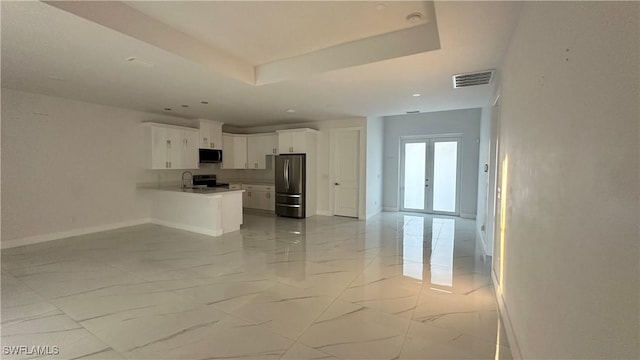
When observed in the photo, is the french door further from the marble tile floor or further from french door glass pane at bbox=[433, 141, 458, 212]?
the marble tile floor

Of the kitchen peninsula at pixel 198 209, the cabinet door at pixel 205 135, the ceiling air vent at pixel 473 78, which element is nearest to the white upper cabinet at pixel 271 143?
the cabinet door at pixel 205 135

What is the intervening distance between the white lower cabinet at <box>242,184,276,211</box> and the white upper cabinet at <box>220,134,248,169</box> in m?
0.70

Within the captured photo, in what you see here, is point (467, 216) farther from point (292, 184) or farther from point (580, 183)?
point (580, 183)

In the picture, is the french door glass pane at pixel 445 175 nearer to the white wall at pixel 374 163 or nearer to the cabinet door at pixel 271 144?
the white wall at pixel 374 163

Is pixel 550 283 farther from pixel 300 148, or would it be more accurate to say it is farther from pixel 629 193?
pixel 300 148

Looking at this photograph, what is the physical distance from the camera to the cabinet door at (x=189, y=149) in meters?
6.81

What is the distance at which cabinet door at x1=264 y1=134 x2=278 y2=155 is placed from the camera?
807 centimetres

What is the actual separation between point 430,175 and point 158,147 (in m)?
7.25

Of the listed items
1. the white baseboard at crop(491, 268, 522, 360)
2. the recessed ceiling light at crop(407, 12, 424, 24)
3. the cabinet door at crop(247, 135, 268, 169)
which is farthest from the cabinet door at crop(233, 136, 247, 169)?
the white baseboard at crop(491, 268, 522, 360)

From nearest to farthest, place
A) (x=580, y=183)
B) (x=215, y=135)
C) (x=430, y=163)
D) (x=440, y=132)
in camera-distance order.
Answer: (x=580, y=183), (x=215, y=135), (x=440, y=132), (x=430, y=163)

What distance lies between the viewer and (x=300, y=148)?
23.9 feet

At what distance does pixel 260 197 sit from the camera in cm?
825

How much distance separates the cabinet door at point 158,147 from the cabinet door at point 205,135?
958mm

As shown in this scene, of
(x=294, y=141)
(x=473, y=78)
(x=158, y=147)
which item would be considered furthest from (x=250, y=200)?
(x=473, y=78)
